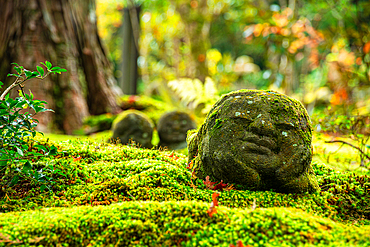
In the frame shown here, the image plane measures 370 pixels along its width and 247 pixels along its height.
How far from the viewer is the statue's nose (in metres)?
2.48

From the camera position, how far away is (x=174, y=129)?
17.1 ft

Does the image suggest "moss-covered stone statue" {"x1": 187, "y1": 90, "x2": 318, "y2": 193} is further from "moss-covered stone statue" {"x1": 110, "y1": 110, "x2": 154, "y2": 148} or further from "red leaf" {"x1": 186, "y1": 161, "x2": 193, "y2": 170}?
"moss-covered stone statue" {"x1": 110, "y1": 110, "x2": 154, "y2": 148}

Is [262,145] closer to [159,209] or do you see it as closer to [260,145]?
[260,145]

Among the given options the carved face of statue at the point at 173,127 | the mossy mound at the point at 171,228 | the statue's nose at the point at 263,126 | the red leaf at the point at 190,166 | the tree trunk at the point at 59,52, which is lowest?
the mossy mound at the point at 171,228

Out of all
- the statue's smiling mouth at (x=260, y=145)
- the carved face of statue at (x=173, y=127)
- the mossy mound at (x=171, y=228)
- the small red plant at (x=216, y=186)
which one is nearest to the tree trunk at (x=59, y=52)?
the carved face of statue at (x=173, y=127)

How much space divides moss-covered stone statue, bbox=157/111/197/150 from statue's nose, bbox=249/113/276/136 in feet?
9.26

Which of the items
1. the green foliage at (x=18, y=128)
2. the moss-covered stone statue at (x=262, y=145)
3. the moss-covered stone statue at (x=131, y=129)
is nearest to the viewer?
the green foliage at (x=18, y=128)

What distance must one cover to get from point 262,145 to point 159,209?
48.3 inches


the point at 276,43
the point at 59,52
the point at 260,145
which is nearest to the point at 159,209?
the point at 260,145

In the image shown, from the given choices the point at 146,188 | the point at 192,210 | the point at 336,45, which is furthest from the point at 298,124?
the point at 336,45

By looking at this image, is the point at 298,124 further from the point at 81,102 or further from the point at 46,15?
the point at 46,15

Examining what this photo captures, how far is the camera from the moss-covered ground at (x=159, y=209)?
1798 millimetres

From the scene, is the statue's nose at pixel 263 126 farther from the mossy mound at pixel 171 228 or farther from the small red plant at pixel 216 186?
the mossy mound at pixel 171 228

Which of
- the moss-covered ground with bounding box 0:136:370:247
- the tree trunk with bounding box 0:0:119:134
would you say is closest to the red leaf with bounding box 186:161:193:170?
the moss-covered ground with bounding box 0:136:370:247
